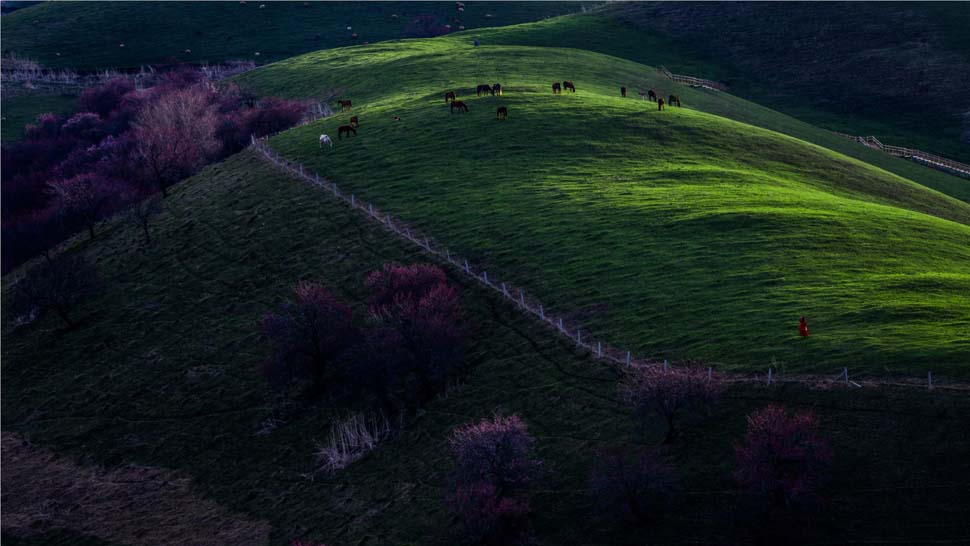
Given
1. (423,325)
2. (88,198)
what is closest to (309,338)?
(423,325)

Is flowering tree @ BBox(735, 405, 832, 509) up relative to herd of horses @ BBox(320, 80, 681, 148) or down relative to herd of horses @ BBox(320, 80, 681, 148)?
down

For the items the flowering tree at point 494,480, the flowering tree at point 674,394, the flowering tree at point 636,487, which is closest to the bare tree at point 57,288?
the flowering tree at point 494,480

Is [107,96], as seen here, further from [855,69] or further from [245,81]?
[855,69]

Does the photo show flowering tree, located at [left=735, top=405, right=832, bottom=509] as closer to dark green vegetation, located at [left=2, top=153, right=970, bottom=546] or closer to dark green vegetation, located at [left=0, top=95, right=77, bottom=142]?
dark green vegetation, located at [left=2, top=153, right=970, bottom=546]

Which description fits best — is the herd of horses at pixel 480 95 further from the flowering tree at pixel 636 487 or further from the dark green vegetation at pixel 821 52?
the flowering tree at pixel 636 487

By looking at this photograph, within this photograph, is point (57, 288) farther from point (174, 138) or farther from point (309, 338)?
point (174, 138)

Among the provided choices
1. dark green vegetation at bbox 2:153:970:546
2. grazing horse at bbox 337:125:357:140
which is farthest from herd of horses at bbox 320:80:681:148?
dark green vegetation at bbox 2:153:970:546
